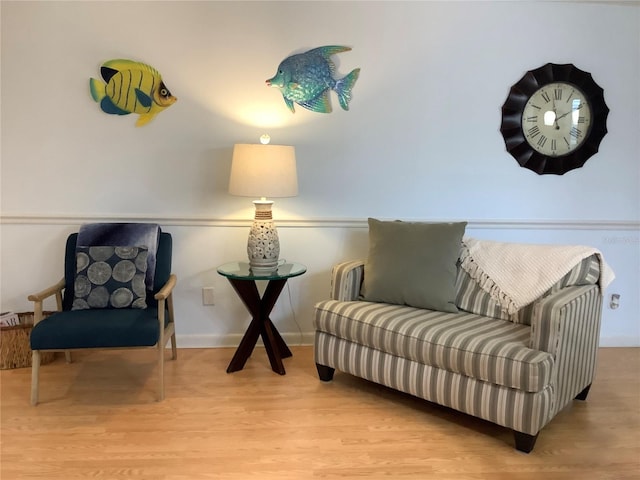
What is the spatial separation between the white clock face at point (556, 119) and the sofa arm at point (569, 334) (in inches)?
46.2

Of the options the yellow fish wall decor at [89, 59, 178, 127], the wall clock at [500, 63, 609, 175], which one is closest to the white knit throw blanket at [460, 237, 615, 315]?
the wall clock at [500, 63, 609, 175]

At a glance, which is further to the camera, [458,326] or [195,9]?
[195,9]

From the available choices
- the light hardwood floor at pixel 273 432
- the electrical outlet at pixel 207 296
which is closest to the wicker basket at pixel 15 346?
the light hardwood floor at pixel 273 432

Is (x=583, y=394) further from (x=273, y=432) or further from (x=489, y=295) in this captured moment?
(x=273, y=432)

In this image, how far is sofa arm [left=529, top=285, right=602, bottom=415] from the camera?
2061mm

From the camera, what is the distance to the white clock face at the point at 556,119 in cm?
316

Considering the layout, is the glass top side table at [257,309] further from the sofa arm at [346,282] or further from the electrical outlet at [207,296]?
the electrical outlet at [207,296]

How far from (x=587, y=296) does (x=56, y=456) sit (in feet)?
8.01

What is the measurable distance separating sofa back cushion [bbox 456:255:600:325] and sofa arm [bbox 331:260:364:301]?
553 millimetres

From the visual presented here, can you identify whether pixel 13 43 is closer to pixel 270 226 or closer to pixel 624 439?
pixel 270 226

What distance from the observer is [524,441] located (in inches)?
81.4

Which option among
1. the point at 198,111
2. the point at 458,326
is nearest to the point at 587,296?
the point at 458,326

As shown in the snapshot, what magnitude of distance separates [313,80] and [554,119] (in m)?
1.58

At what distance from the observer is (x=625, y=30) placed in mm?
3176
